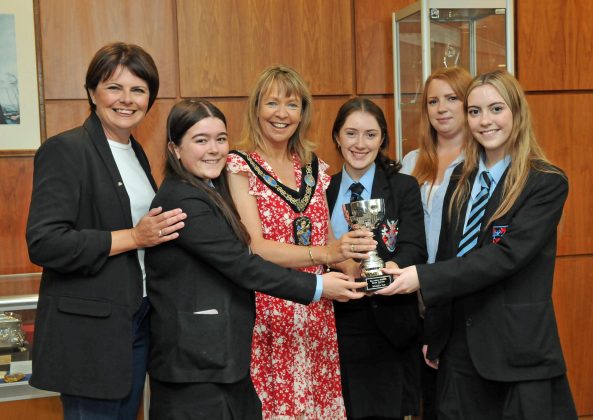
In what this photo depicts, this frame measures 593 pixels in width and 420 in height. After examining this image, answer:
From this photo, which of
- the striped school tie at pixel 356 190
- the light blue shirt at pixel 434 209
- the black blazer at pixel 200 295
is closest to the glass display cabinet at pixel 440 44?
the light blue shirt at pixel 434 209

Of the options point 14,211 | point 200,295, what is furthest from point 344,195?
point 14,211

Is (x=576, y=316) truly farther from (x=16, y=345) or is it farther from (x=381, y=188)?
(x=16, y=345)

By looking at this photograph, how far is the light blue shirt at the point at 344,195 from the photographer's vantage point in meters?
3.01

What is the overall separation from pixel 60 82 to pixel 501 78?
2570 millimetres

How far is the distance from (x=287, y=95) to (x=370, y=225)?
701mm

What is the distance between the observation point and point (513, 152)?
8.04 feet

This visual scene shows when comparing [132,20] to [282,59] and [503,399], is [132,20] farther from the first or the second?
[503,399]

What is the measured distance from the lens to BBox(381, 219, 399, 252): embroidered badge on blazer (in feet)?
9.53

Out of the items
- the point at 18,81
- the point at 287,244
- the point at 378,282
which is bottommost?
the point at 378,282

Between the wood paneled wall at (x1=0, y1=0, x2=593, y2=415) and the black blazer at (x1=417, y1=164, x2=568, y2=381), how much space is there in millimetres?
A: 1930

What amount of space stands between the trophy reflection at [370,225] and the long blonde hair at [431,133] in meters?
0.73

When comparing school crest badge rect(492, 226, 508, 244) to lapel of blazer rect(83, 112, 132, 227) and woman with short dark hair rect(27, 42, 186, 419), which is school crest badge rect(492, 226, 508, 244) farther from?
lapel of blazer rect(83, 112, 132, 227)

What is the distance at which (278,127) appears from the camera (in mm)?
2916

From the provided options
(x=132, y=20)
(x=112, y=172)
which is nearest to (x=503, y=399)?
(x=112, y=172)
